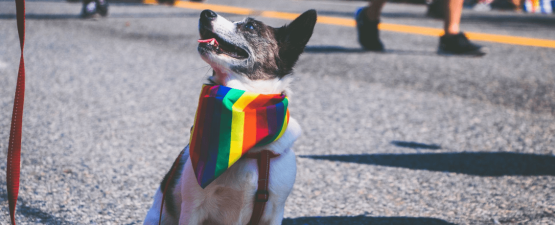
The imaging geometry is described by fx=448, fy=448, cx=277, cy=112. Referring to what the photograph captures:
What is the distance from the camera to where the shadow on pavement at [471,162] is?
336cm

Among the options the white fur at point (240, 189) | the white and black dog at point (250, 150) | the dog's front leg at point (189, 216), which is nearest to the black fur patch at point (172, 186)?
the white and black dog at point (250, 150)

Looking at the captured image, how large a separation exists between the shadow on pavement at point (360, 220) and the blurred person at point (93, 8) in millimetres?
7796

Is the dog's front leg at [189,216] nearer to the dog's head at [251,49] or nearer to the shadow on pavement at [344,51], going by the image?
the dog's head at [251,49]

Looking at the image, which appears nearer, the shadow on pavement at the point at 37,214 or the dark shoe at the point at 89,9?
the shadow on pavement at the point at 37,214

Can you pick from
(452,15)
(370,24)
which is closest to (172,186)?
(452,15)

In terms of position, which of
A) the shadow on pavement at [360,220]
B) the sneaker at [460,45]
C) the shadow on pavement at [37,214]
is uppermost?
the sneaker at [460,45]

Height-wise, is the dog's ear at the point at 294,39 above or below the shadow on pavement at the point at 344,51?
above

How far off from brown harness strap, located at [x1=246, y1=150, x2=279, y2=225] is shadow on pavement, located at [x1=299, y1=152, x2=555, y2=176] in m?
1.64

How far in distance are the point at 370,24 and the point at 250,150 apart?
4.96m

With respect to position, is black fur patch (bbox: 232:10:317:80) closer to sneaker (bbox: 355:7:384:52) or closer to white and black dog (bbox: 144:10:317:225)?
Result: white and black dog (bbox: 144:10:317:225)

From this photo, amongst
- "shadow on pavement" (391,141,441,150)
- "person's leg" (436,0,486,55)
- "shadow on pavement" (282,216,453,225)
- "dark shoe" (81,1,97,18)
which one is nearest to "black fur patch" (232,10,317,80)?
"shadow on pavement" (282,216,453,225)

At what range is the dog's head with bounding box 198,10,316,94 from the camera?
209 centimetres

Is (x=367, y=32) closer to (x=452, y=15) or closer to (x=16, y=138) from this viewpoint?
(x=452, y=15)

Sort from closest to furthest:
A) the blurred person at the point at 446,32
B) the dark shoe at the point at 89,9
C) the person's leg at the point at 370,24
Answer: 1. the blurred person at the point at 446,32
2. the person's leg at the point at 370,24
3. the dark shoe at the point at 89,9
